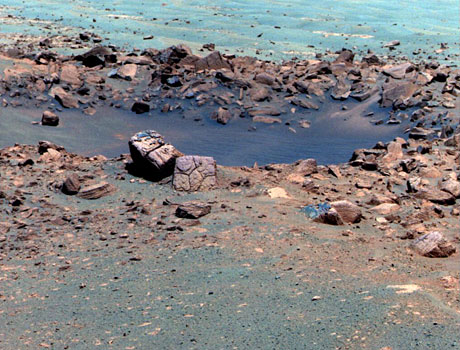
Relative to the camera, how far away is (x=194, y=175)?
6.59 metres

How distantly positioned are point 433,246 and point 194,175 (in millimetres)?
2685

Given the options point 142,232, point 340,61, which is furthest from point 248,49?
point 142,232

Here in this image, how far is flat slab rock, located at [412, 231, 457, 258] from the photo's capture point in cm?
491

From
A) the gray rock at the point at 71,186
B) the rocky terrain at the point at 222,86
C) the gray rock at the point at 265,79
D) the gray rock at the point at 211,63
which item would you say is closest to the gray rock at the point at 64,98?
the rocky terrain at the point at 222,86

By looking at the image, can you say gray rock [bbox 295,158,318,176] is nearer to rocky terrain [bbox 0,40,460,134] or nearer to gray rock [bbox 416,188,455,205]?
gray rock [bbox 416,188,455,205]

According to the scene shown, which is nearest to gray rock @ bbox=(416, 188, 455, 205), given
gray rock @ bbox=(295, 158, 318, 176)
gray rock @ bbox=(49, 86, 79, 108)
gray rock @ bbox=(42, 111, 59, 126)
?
gray rock @ bbox=(295, 158, 318, 176)

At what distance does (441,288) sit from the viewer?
13.4 feet

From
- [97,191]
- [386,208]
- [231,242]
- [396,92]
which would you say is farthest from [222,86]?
[231,242]

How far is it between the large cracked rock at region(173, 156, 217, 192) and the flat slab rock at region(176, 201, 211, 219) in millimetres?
705

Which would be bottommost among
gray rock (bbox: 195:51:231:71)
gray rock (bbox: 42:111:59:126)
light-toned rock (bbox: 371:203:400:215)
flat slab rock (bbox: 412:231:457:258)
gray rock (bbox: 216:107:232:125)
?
gray rock (bbox: 42:111:59:126)

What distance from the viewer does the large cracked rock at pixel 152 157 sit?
682 cm

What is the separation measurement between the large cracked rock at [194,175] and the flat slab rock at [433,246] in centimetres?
240

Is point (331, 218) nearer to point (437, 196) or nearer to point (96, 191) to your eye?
point (437, 196)

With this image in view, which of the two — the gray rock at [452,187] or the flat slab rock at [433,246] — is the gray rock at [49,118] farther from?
the flat slab rock at [433,246]
